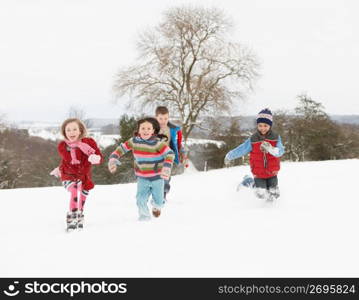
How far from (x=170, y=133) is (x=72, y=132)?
1.93 metres

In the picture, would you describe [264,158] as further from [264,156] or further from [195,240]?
[195,240]

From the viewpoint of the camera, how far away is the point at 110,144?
39688 millimetres

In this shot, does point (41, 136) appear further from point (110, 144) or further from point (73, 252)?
point (73, 252)

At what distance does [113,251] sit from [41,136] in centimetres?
7883

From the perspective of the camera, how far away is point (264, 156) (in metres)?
5.16

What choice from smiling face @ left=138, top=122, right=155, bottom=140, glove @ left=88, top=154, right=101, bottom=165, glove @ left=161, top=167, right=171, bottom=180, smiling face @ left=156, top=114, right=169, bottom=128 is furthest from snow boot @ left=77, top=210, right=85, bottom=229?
smiling face @ left=156, top=114, right=169, bottom=128

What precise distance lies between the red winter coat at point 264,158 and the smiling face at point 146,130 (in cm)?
163

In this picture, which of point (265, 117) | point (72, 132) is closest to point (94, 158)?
point (72, 132)

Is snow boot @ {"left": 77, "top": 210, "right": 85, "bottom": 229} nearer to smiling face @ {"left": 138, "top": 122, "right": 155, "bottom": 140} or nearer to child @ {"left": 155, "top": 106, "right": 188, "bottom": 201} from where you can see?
smiling face @ {"left": 138, "top": 122, "right": 155, "bottom": 140}

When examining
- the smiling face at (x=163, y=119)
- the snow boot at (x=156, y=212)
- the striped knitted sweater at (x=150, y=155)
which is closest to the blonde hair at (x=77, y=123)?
the striped knitted sweater at (x=150, y=155)

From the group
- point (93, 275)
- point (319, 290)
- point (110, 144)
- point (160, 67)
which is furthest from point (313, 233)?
point (110, 144)

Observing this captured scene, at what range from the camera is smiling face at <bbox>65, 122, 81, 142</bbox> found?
167 inches

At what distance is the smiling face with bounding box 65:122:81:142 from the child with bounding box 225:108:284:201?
2406 millimetres

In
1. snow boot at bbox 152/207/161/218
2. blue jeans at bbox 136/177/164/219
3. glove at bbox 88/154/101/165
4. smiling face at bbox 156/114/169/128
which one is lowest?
snow boot at bbox 152/207/161/218
